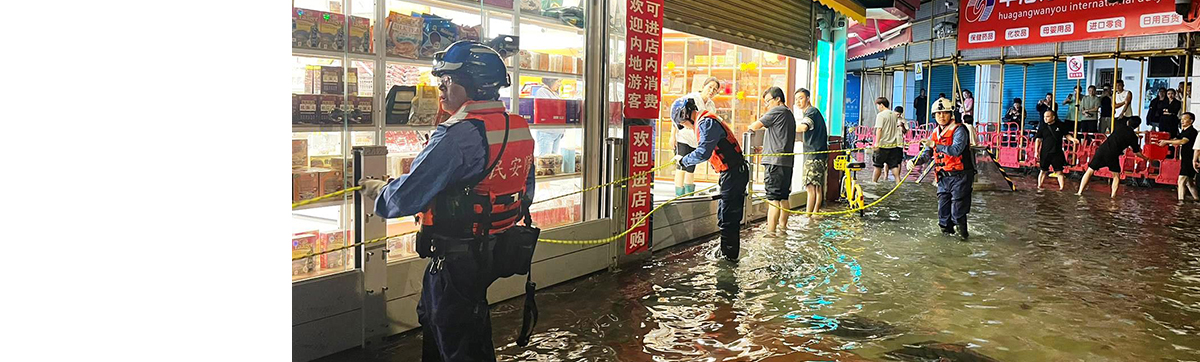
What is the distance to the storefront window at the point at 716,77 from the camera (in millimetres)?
10867

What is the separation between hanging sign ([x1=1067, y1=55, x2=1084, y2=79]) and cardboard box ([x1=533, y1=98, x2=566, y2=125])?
1311 centimetres

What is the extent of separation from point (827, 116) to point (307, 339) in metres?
8.76

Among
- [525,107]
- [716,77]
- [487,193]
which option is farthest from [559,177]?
[716,77]

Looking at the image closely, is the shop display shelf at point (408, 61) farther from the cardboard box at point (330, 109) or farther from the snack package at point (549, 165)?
the snack package at point (549, 165)

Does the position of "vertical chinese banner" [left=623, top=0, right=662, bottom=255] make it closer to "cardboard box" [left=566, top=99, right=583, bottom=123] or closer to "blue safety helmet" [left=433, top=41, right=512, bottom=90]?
"cardboard box" [left=566, top=99, right=583, bottom=123]

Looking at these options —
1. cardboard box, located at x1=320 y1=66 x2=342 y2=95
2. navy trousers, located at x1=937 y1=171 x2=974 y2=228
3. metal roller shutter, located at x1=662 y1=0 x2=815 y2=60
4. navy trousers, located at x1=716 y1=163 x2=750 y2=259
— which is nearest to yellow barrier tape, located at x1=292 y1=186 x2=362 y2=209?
cardboard box, located at x1=320 y1=66 x2=342 y2=95

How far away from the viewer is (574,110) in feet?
21.1

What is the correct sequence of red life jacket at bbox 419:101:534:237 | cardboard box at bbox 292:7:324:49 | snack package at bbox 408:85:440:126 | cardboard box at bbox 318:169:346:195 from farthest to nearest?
snack package at bbox 408:85:440:126, cardboard box at bbox 318:169:346:195, cardboard box at bbox 292:7:324:49, red life jacket at bbox 419:101:534:237

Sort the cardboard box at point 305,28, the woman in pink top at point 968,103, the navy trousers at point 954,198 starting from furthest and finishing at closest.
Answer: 1. the woman in pink top at point 968,103
2. the navy trousers at point 954,198
3. the cardboard box at point 305,28

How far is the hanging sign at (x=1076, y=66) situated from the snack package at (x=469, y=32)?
1408 centimetres

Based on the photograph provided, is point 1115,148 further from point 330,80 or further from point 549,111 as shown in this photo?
point 330,80

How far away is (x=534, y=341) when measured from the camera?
16.3 ft

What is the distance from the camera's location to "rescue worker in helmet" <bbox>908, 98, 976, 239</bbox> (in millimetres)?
8727

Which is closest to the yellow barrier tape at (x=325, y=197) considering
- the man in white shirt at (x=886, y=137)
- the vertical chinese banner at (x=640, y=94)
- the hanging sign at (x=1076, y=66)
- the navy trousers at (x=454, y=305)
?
the navy trousers at (x=454, y=305)
